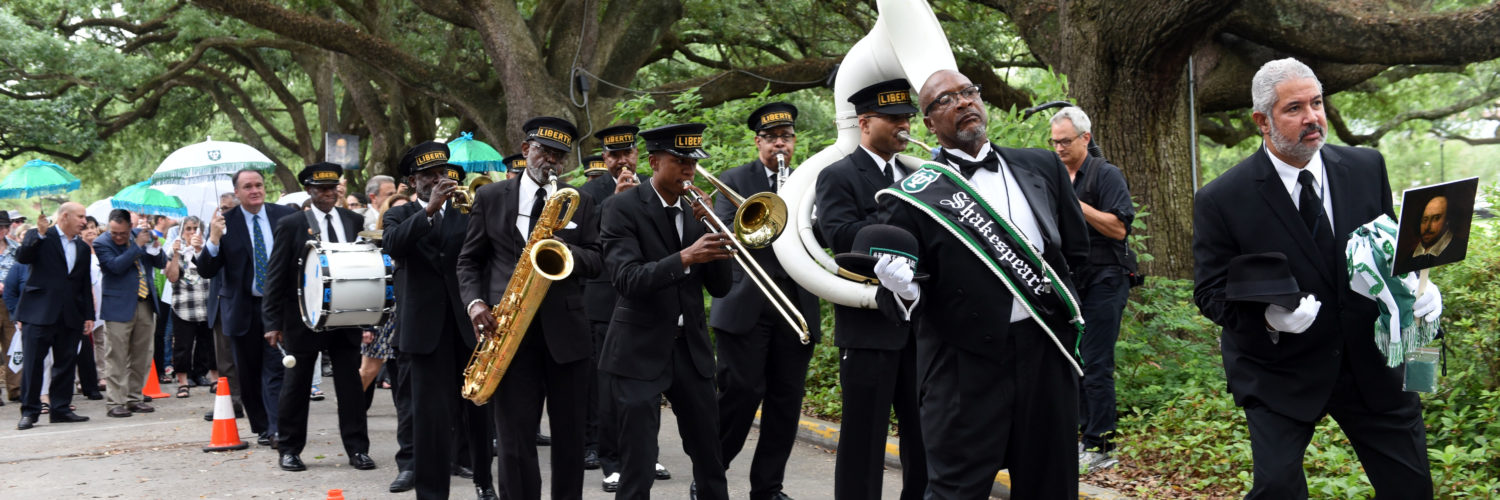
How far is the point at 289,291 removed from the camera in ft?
27.9

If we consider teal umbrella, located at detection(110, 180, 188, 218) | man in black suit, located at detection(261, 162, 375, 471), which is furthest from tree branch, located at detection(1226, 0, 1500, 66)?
teal umbrella, located at detection(110, 180, 188, 218)

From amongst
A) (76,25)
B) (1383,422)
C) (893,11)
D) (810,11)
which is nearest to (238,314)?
(893,11)

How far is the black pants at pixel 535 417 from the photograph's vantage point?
5.98m

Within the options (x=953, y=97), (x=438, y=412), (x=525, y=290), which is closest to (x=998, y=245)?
(x=953, y=97)

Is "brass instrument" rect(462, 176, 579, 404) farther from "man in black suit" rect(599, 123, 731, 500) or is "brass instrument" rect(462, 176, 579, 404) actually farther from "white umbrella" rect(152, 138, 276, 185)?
"white umbrella" rect(152, 138, 276, 185)

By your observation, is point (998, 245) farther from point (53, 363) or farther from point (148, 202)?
point (148, 202)

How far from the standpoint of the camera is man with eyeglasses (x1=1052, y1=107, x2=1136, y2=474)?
7.05 meters

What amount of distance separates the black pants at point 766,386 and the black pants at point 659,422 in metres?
0.56

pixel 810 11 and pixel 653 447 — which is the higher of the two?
pixel 810 11

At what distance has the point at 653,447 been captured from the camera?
18.8ft

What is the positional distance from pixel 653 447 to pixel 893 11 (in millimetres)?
2257

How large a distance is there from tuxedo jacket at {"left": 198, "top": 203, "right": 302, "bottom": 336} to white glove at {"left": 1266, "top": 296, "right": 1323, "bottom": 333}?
7125mm

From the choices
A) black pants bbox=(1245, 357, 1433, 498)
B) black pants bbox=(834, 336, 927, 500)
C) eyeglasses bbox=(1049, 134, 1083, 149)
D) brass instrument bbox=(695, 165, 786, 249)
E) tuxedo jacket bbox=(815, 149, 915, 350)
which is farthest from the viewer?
eyeglasses bbox=(1049, 134, 1083, 149)

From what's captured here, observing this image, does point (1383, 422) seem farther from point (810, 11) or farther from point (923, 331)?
point (810, 11)
